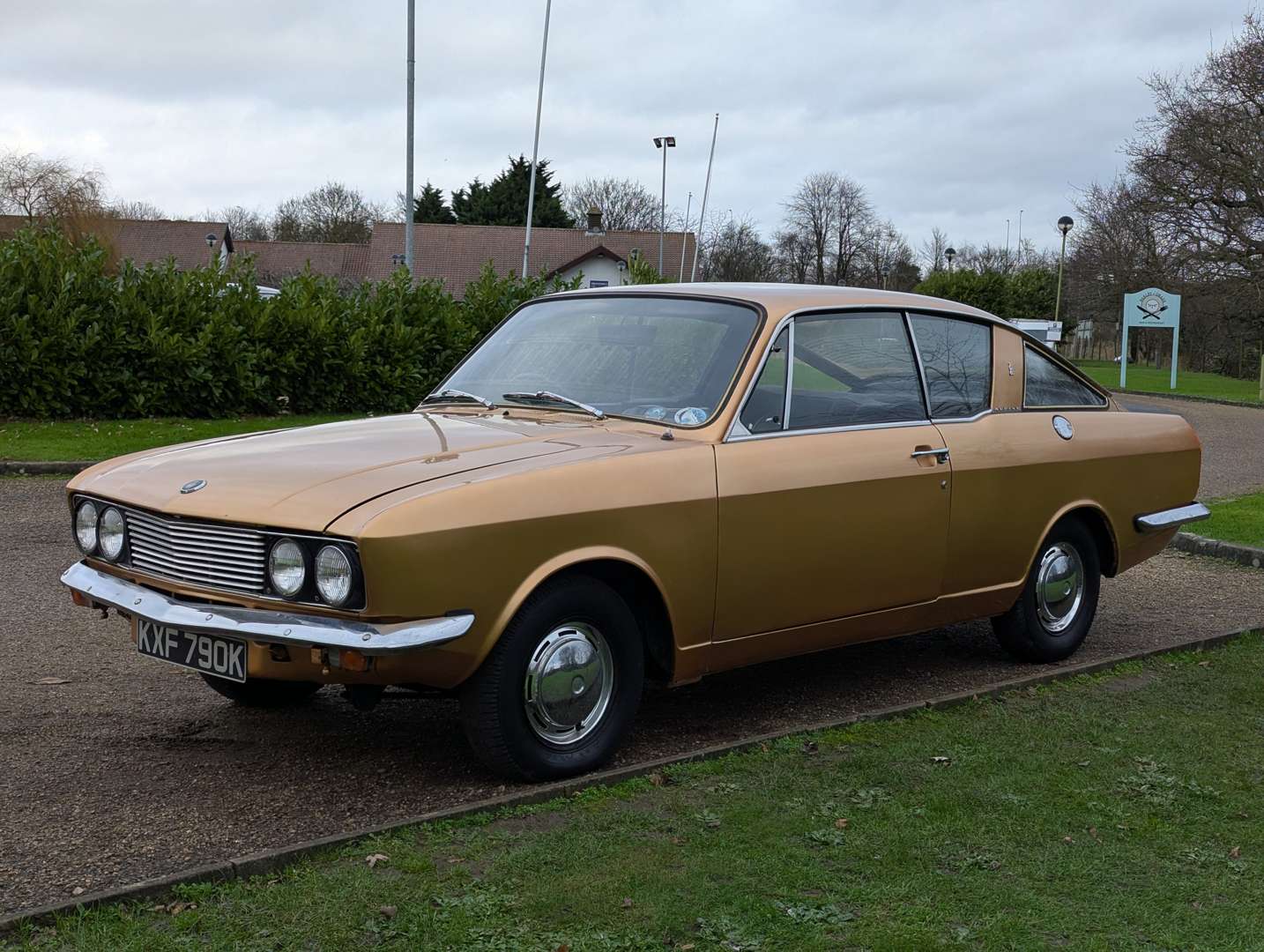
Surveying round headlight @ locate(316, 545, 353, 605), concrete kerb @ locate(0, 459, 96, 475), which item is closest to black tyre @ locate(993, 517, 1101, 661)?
round headlight @ locate(316, 545, 353, 605)

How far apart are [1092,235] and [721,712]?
4940cm

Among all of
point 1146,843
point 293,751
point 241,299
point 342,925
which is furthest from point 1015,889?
point 241,299

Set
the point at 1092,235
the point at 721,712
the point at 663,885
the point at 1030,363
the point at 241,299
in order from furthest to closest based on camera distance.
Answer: the point at 1092,235 → the point at 241,299 → the point at 1030,363 → the point at 721,712 → the point at 663,885

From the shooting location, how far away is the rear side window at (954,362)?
19.9ft

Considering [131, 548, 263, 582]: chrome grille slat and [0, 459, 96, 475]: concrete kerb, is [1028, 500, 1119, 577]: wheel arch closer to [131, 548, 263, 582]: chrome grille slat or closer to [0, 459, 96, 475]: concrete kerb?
[131, 548, 263, 582]: chrome grille slat

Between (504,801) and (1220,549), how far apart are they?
7.39 meters

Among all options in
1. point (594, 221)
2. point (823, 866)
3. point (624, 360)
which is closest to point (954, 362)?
point (624, 360)

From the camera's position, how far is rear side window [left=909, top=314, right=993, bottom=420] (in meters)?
6.05

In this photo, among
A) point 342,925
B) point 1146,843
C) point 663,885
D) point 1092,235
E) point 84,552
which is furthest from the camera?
point 1092,235

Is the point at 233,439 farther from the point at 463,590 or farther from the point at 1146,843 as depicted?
the point at 1146,843

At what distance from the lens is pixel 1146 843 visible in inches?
163

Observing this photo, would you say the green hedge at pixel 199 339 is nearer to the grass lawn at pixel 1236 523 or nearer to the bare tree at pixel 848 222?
the grass lawn at pixel 1236 523

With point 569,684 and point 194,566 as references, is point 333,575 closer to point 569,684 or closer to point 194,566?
point 194,566

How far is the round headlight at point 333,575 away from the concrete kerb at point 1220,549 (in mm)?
7300
